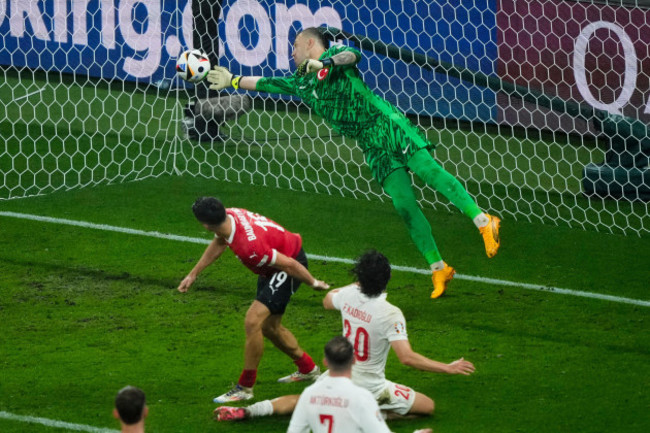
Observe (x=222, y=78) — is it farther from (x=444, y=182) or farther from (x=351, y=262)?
(x=444, y=182)

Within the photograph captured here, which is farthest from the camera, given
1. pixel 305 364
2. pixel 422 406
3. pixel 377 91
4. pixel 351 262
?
pixel 377 91

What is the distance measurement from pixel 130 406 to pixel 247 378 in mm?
2410

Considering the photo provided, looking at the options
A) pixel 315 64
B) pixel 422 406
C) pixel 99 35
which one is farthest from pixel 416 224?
pixel 99 35

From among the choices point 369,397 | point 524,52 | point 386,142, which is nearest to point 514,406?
point 369,397

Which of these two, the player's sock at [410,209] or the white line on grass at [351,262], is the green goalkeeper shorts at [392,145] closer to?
the player's sock at [410,209]

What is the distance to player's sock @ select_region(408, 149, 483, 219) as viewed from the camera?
8844mm

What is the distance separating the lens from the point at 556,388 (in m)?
7.28

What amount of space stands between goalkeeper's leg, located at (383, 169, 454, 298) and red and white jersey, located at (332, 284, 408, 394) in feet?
9.13

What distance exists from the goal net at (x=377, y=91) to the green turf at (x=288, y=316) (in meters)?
0.83

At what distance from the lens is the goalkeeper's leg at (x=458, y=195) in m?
8.70

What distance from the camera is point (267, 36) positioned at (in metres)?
14.3

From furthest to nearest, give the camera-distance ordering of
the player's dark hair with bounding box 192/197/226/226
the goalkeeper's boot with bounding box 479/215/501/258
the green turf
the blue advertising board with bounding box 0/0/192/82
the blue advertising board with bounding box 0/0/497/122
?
the blue advertising board with bounding box 0/0/192/82
the blue advertising board with bounding box 0/0/497/122
the goalkeeper's boot with bounding box 479/215/501/258
the green turf
the player's dark hair with bounding box 192/197/226/226

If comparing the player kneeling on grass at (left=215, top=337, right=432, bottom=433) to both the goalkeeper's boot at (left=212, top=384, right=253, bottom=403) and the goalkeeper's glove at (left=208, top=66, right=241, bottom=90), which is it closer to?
the goalkeeper's boot at (left=212, top=384, right=253, bottom=403)

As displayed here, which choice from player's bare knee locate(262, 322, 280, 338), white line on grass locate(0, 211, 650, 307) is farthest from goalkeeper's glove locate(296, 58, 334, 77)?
player's bare knee locate(262, 322, 280, 338)
